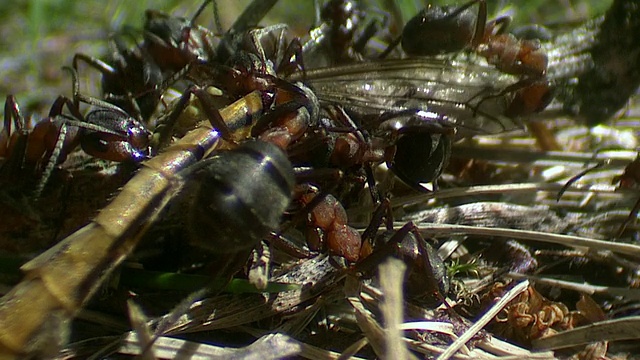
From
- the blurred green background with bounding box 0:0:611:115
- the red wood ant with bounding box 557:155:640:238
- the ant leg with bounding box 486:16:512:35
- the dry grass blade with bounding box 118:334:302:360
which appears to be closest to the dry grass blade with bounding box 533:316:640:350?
the red wood ant with bounding box 557:155:640:238

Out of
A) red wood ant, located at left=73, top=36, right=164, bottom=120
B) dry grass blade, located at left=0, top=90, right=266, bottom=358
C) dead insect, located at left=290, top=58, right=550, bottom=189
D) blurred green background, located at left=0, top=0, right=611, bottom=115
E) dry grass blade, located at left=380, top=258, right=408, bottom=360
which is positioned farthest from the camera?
blurred green background, located at left=0, top=0, right=611, bottom=115

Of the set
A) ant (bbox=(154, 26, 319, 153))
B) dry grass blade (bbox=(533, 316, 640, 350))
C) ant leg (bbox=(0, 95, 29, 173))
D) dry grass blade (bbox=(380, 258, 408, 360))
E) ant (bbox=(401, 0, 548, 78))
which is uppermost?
ant (bbox=(401, 0, 548, 78))

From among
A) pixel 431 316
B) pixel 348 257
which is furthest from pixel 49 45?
pixel 431 316

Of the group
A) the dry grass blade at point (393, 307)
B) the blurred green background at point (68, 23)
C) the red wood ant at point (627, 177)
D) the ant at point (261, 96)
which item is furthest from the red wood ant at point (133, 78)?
the red wood ant at point (627, 177)

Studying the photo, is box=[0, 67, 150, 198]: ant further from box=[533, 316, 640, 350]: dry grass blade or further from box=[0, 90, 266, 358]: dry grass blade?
box=[533, 316, 640, 350]: dry grass blade

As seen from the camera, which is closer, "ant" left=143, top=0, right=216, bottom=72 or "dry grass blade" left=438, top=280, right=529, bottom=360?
"dry grass blade" left=438, top=280, right=529, bottom=360

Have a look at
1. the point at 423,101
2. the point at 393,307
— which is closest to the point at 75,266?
the point at 393,307

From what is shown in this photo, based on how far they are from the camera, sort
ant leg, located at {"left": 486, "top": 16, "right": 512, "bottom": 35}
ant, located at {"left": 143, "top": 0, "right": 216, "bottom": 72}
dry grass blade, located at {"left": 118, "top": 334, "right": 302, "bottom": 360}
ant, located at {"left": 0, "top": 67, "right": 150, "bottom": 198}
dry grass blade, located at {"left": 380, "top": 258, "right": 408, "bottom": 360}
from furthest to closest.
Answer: ant leg, located at {"left": 486, "top": 16, "right": 512, "bottom": 35} → ant, located at {"left": 143, "top": 0, "right": 216, "bottom": 72} → ant, located at {"left": 0, "top": 67, "right": 150, "bottom": 198} → dry grass blade, located at {"left": 118, "top": 334, "right": 302, "bottom": 360} → dry grass blade, located at {"left": 380, "top": 258, "right": 408, "bottom": 360}

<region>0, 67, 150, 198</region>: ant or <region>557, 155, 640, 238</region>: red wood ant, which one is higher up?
<region>557, 155, 640, 238</region>: red wood ant
